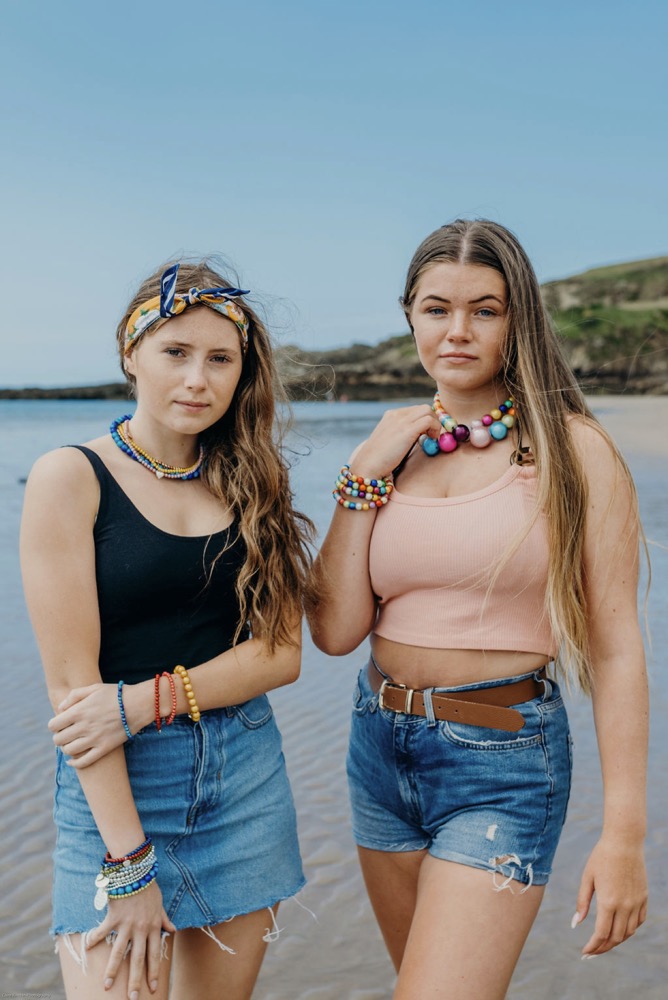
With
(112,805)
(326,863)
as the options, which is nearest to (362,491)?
(112,805)

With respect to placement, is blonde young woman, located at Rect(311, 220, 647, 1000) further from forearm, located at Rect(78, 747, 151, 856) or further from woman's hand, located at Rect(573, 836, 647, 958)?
forearm, located at Rect(78, 747, 151, 856)

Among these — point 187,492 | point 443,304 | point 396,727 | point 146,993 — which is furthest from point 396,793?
point 443,304

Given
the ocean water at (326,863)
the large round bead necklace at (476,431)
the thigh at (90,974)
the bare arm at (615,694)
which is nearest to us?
the thigh at (90,974)

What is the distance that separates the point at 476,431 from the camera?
9.36ft

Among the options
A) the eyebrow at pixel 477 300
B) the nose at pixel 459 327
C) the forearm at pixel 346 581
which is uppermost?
→ the eyebrow at pixel 477 300

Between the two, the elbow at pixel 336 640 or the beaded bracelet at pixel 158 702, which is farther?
the elbow at pixel 336 640

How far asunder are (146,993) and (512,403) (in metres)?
1.87

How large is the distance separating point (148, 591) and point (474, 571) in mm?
896

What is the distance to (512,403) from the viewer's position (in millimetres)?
2867

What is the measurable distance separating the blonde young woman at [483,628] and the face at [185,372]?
519mm

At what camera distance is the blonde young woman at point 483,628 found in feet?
8.20

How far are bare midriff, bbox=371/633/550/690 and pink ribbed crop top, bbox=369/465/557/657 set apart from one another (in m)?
0.02

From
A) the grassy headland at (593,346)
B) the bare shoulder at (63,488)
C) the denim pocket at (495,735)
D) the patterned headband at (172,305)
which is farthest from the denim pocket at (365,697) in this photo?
the grassy headland at (593,346)

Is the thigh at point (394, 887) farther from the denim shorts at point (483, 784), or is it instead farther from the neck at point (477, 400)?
the neck at point (477, 400)
